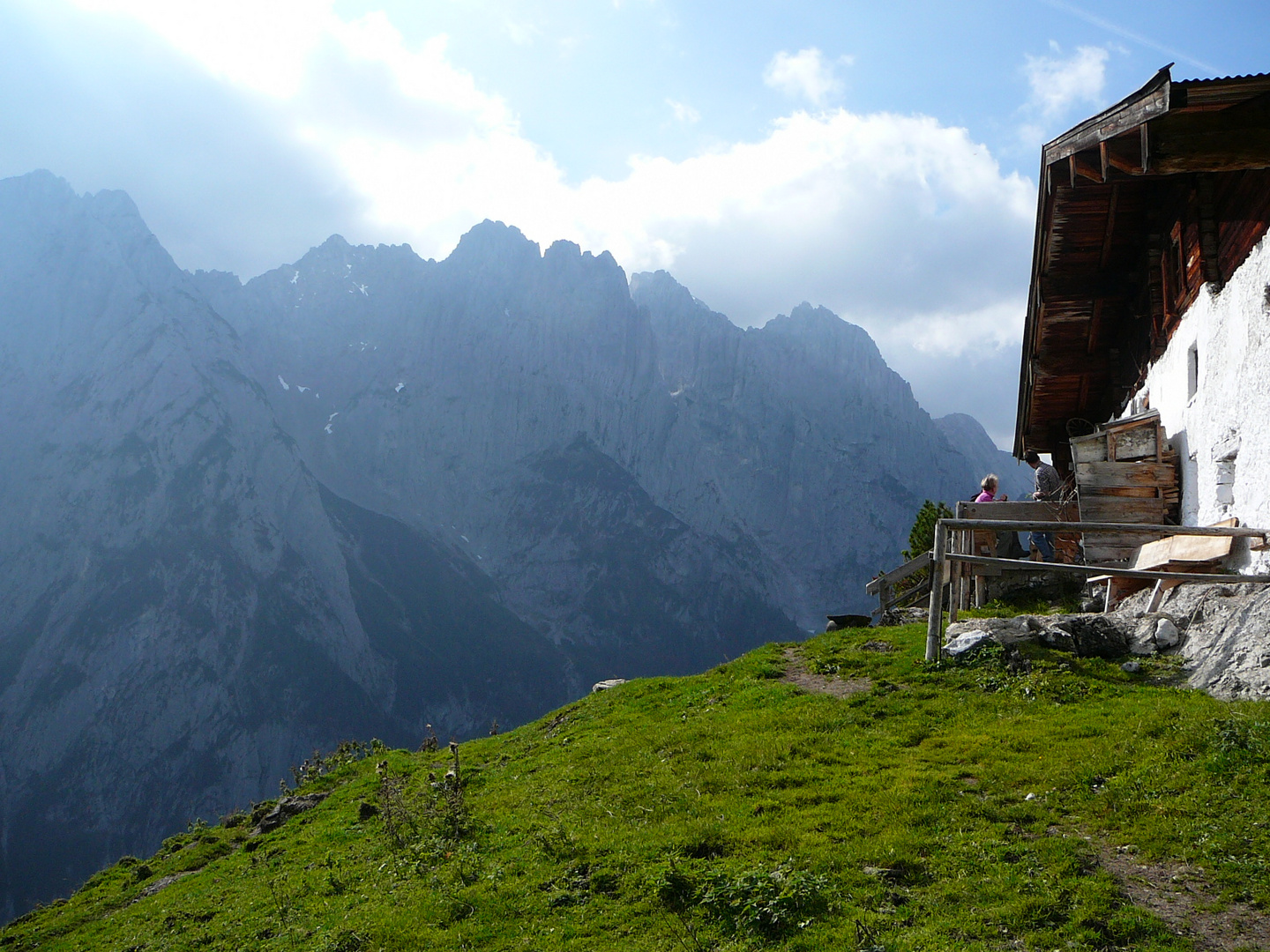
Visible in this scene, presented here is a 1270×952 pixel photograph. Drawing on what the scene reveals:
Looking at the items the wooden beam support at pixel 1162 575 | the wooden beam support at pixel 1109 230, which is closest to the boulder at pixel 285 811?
the wooden beam support at pixel 1162 575

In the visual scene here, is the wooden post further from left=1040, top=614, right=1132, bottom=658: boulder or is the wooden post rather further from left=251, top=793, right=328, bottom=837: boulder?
left=251, top=793, right=328, bottom=837: boulder

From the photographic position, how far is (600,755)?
1552 cm

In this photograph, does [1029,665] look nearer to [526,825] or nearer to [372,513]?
[526,825]

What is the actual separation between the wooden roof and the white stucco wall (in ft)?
1.98

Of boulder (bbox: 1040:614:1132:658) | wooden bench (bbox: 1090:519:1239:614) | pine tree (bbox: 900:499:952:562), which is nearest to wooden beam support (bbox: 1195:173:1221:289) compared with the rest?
wooden bench (bbox: 1090:519:1239:614)

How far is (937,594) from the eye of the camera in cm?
1464

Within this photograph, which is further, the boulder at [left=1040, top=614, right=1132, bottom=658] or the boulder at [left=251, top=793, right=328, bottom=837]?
the boulder at [left=251, top=793, right=328, bottom=837]

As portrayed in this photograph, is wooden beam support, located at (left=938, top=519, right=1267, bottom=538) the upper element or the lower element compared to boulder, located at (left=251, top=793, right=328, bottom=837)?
upper

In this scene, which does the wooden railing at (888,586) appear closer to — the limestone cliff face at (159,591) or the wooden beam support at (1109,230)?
the wooden beam support at (1109,230)

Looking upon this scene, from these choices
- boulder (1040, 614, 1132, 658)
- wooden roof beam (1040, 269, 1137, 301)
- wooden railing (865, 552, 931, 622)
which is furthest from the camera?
wooden railing (865, 552, 931, 622)

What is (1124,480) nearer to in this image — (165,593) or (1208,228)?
(1208,228)

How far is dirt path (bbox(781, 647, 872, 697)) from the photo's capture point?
52.4ft

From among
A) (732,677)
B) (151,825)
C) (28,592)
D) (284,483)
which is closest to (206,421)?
(284,483)

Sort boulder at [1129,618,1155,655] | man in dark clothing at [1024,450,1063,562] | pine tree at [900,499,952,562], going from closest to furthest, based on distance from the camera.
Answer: boulder at [1129,618,1155,655], man in dark clothing at [1024,450,1063,562], pine tree at [900,499,952,562]
